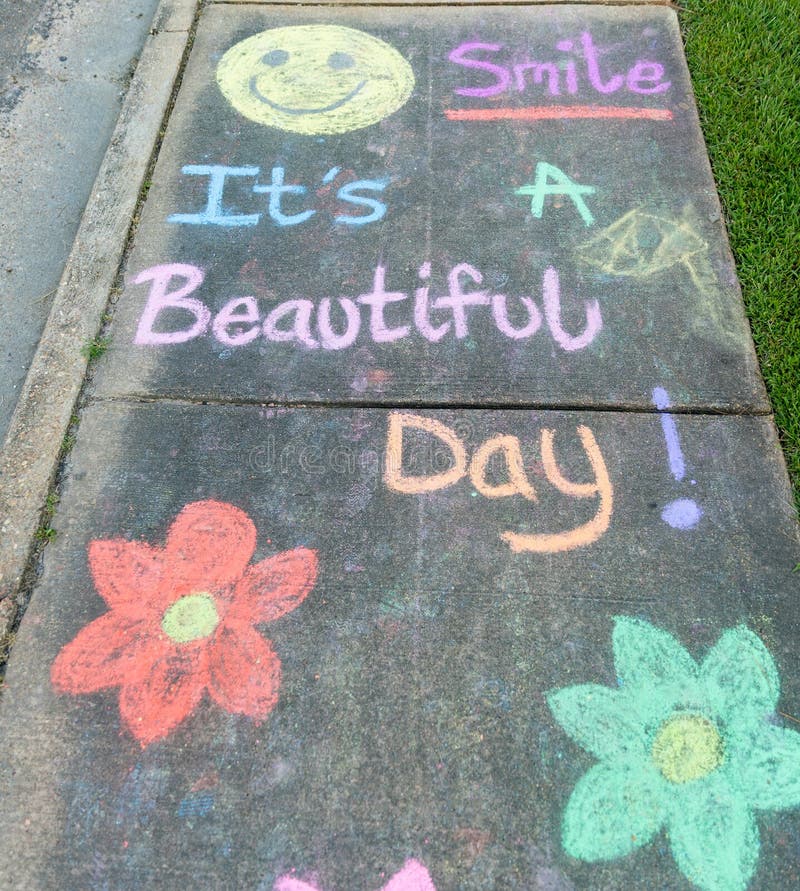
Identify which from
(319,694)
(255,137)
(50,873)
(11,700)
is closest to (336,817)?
(319,694)

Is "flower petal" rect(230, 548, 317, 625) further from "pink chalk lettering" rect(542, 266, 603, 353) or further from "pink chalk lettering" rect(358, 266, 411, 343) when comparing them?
"pink chalk lettering" rect(542, 266, 603, 353)

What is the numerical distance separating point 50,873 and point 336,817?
0.70 m

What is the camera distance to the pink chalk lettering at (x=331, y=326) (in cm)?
257

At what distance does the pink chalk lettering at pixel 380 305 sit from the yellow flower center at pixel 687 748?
58.6 inches

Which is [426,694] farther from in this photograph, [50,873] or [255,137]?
[255,137]

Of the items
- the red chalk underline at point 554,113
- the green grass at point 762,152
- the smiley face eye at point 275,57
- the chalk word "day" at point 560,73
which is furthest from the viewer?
the smiley face eye at point 275,57

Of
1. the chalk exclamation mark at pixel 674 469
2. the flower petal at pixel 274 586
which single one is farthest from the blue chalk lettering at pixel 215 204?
the chalk exclamation mark at pixel 674 469

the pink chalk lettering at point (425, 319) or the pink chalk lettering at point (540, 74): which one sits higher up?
the pink chalk lettering at point (540, 74)

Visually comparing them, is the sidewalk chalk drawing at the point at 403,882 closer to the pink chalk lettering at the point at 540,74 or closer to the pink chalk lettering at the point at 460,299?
the pink chalk lettering at the point at 460,299

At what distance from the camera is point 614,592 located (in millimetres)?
2100

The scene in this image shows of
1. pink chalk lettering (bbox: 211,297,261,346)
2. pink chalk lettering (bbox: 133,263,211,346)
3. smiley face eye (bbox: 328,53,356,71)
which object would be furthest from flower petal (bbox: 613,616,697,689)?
smiley face eye (bbox: 328,53,356,71)

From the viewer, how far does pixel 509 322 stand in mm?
2604

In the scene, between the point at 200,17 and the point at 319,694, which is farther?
the point at 200,17

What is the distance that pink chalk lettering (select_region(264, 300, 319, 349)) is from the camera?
102 inches
